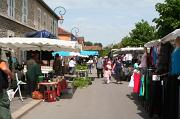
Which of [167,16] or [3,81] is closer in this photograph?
[3,81]

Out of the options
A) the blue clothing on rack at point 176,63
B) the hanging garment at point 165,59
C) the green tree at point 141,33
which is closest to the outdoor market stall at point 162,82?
the hanging garment at point 165,59

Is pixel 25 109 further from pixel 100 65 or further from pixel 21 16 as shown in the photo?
pixel 100 65

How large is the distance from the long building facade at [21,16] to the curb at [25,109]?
388 inches

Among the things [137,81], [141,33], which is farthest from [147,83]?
[141,33]

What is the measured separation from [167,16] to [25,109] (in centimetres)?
3335

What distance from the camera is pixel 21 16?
30109 millimetres

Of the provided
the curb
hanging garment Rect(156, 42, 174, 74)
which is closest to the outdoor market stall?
hanging garment Rect(156, 42, 174, 74)

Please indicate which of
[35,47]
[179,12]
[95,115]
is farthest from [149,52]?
[179,12]

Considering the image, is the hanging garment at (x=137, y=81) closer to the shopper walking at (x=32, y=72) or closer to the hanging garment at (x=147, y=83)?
the hanging garment at (x=147, y=83)

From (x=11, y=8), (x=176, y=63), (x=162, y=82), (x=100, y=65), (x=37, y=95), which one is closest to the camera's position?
(x=176, y=63)

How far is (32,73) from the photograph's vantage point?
657 inches

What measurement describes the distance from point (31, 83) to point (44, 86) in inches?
27.4

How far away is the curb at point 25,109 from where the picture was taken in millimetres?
11363

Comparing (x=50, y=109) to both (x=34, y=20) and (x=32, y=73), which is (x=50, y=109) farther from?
(x=34, y=20)
